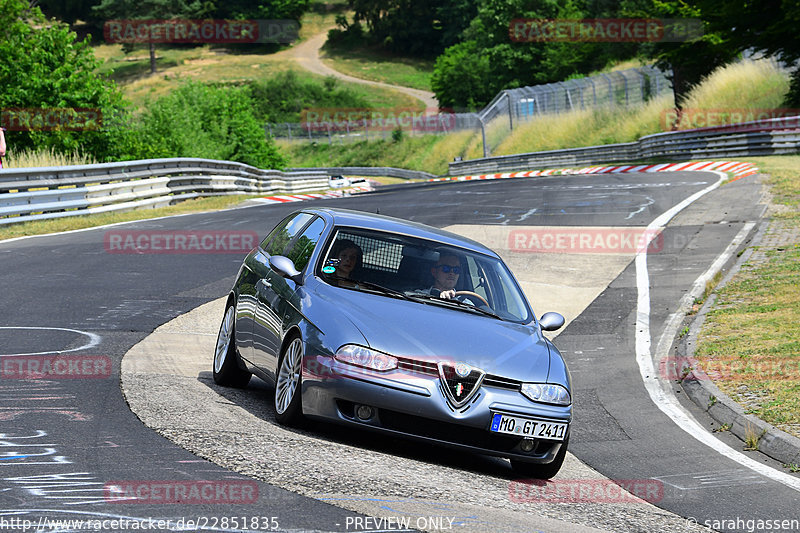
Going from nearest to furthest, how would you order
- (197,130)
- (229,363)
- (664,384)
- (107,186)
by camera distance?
(229,363)
(664,384)
(107,186)
(197,130)

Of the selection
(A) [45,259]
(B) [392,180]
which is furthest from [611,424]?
(B) [392,180]

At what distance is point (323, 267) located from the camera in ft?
25.5

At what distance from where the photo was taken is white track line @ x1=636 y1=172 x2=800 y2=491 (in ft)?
25.6

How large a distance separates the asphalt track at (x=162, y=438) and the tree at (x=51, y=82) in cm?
843

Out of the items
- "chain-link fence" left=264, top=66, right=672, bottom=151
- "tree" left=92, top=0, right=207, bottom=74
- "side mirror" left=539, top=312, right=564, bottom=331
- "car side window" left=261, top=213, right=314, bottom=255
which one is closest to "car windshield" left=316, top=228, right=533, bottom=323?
"side mirror" left=539, top=312, right=564, bottom=331

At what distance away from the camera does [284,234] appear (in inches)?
356

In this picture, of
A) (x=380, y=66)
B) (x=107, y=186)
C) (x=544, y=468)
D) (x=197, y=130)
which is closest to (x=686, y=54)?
(x=197, y=130)

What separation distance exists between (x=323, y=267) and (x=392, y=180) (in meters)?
68.4

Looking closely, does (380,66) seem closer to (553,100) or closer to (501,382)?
(553,100)

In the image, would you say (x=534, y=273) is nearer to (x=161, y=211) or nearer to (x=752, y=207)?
(x=752, y=207)

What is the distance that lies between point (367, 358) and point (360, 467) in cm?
74

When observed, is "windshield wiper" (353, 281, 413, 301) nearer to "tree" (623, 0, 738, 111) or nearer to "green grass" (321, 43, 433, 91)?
"tree" (623, 0, 738, 111)

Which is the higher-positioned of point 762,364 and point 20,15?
point 20,15

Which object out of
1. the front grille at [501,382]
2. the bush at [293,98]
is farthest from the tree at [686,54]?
the bush at [293,98]
